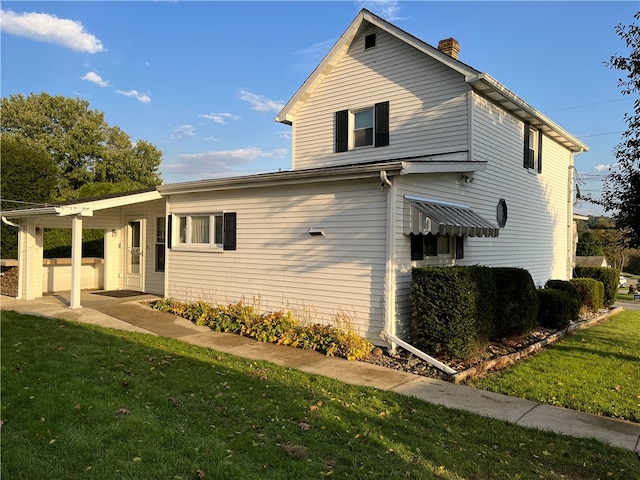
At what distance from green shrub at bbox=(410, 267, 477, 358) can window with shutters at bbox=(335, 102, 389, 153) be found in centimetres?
549

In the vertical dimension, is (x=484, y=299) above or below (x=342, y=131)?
below

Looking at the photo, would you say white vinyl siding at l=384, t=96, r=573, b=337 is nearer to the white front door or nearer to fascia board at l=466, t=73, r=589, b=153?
fascia board at l=466, t=73, r=589, b=153

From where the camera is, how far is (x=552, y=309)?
35.0ft

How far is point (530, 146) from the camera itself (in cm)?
1385

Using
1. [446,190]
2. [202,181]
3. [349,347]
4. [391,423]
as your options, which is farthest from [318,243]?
[391,423]

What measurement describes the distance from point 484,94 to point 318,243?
5982 mm

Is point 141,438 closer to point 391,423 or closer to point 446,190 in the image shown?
point 391,423

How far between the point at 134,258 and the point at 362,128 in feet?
27.8

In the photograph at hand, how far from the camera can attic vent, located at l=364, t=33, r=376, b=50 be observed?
12.2 m

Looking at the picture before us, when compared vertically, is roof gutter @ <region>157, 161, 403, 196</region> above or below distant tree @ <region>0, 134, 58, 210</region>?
below

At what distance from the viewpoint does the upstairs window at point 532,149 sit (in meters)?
13.4

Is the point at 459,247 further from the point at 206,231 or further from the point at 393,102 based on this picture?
the point at 206,231

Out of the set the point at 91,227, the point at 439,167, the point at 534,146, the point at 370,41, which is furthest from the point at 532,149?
the point at 91,227

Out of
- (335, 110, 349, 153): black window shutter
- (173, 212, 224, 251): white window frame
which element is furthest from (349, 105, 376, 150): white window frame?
(173, 212, 224, 251): white window frame
